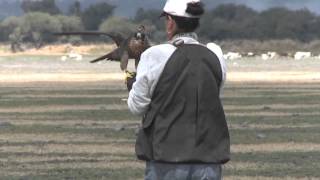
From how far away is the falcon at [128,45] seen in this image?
7750mm

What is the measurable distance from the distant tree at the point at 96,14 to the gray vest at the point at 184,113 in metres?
138

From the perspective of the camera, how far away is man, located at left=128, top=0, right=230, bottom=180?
661 cm

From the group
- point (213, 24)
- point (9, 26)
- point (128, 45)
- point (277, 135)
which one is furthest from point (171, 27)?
point (9, 26)

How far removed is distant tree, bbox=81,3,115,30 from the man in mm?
138413

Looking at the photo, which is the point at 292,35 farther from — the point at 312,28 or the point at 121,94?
the point at 121,94

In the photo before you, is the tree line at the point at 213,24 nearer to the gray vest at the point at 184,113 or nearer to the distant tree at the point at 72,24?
the distant tree at the point at 72,24

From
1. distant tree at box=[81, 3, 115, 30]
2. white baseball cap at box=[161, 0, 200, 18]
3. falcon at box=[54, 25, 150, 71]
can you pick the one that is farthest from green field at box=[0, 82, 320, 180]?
distant tree at box=[81, 3, 115, 30]

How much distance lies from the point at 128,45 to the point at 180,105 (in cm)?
140

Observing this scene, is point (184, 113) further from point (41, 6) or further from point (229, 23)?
point (41, 6)

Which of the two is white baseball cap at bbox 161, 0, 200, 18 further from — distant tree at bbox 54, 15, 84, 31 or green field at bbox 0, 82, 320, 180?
distant tree at bbox 54, 15, 84, 31

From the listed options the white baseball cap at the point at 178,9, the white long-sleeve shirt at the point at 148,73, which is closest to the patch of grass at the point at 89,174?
the white long-sleeve shirt at the point at 148,73

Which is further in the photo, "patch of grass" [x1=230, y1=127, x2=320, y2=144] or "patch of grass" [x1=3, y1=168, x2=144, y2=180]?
"patch of grass" [x1=230, y1=127, x2=320, y2=144]

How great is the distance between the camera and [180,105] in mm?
6605

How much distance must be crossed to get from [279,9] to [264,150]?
14532cm
